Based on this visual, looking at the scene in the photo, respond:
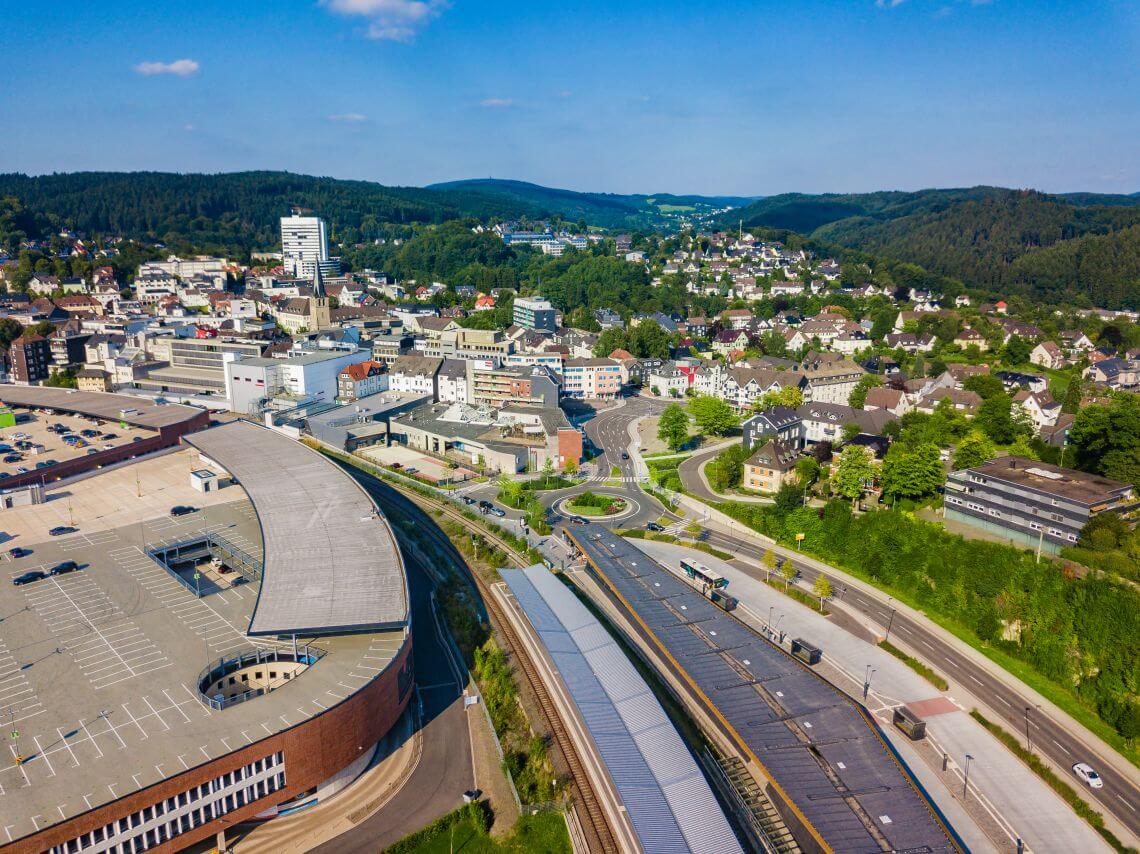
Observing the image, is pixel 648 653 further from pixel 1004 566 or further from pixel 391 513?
pixel 391 513

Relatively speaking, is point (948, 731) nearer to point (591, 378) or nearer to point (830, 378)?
point (830, 378)

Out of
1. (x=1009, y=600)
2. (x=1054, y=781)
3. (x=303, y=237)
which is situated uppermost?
(x=303, y=237)

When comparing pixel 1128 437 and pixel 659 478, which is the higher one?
pixel 1128 437

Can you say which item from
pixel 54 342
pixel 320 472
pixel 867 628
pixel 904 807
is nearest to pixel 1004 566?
pixel 867 628

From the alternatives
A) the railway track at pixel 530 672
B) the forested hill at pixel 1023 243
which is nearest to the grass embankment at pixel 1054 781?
the railway track at pixel 530 672

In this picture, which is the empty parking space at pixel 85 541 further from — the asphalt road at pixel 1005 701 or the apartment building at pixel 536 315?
the apartment building at pixel 536 315

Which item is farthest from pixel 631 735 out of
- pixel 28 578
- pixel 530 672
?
pixel 28 578

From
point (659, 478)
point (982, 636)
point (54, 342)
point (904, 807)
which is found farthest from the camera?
point (54, 342)
